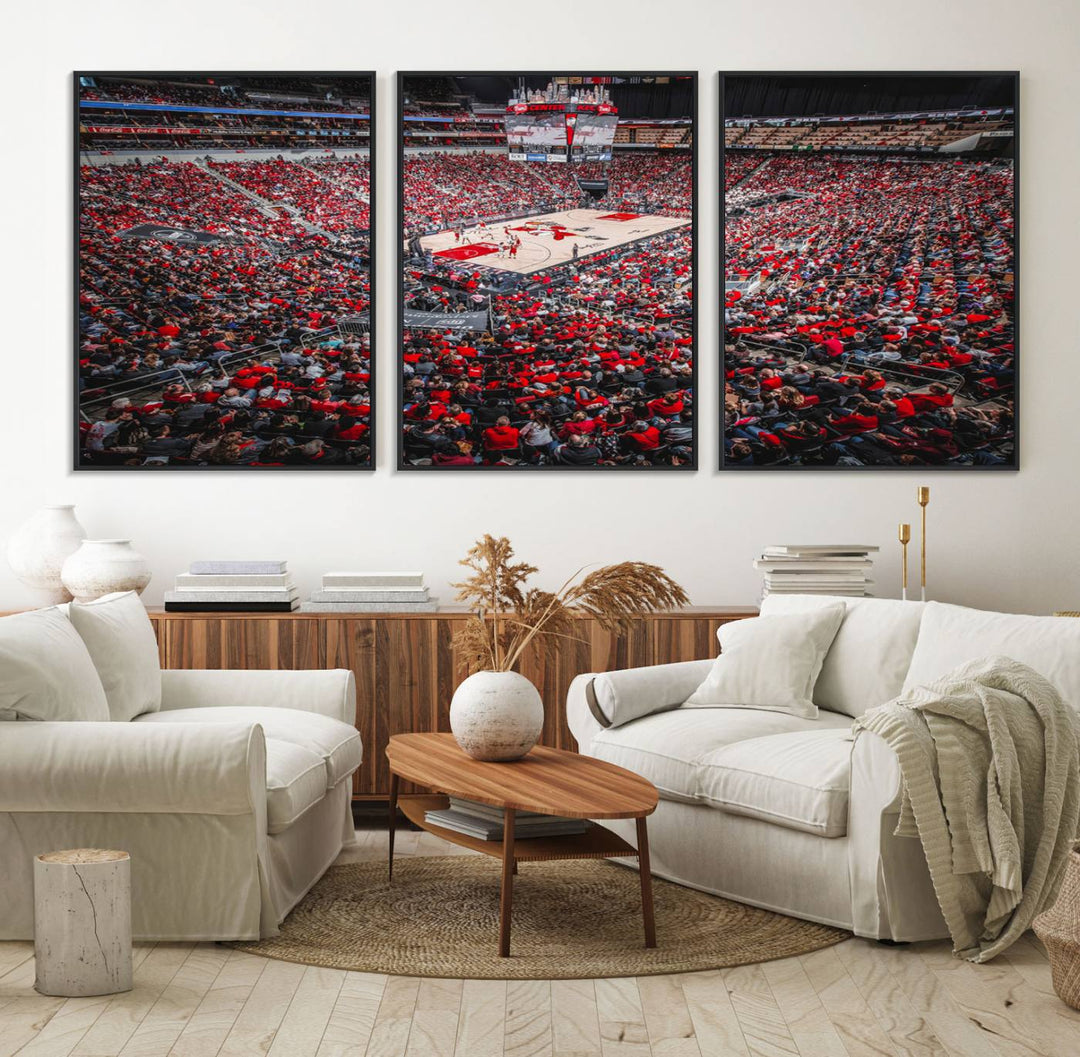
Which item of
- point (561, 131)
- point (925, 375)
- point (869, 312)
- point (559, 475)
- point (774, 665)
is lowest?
point (774, 665)

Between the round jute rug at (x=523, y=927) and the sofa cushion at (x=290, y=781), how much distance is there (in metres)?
0.29

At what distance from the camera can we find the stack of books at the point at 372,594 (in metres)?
4.74

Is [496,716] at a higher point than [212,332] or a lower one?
lower

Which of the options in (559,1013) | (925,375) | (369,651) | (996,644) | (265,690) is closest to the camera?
(559,1013)

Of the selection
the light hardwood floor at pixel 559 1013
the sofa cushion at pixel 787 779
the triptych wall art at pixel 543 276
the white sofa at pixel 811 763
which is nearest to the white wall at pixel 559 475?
the triptych wall art at pixel 543 276

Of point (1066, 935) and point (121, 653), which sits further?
point (121, 653)

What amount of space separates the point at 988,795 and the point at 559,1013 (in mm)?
1236

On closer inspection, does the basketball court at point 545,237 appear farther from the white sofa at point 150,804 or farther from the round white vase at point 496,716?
the white sofa at point 150,804

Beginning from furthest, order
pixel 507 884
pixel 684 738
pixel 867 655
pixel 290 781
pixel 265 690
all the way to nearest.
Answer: pixel 265 690
pixel 867 655
pixel 684 738
pixel 290 781
pixel 507 884

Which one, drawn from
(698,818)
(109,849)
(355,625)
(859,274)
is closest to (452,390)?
(355,625)

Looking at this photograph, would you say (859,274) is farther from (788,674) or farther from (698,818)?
(698,818)

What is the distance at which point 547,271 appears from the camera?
5.13m

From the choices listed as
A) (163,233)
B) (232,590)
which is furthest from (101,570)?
(163,233)

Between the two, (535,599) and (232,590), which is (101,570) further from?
(535,599)
